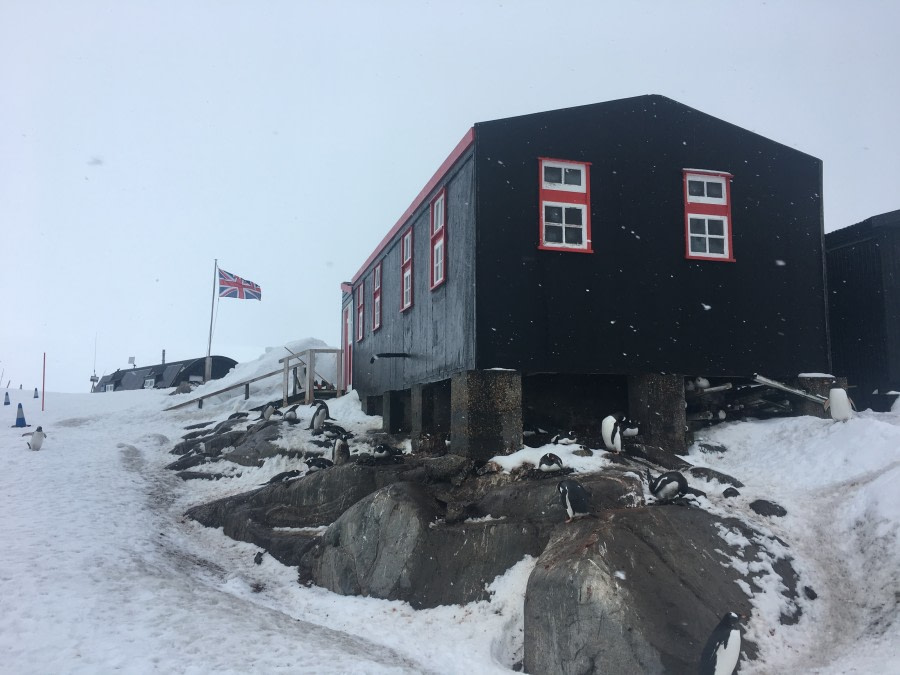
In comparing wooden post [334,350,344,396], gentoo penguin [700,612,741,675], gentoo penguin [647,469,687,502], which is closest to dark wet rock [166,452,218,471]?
wooden post [334,350,344,396]

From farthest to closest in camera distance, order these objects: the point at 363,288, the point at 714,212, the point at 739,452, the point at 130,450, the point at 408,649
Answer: the point at 363,288 → the point at 130,450 → the point at 714,212 → the point at 739,452 → the point at 408,649

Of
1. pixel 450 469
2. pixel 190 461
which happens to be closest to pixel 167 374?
pixel 190 461

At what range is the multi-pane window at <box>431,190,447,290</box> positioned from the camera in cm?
1575

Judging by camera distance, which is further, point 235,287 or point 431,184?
point 235,287

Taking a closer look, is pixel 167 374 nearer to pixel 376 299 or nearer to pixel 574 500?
pixel 376 299

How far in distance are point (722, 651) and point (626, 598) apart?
1.12m

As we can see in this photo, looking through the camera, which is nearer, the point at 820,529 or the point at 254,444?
the point at 820,529

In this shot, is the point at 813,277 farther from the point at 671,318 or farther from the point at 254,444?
the point at 254,444

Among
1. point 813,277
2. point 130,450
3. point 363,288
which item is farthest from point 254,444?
point 813,277

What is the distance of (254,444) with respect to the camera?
19.9 metres

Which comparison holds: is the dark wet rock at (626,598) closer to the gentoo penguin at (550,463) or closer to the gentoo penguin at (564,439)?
the gentoo penguin at (550,463)

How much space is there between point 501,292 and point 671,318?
3748 millimetres

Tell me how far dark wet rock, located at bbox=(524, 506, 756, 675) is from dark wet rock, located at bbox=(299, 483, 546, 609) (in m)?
1.12

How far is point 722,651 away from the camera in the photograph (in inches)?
289
